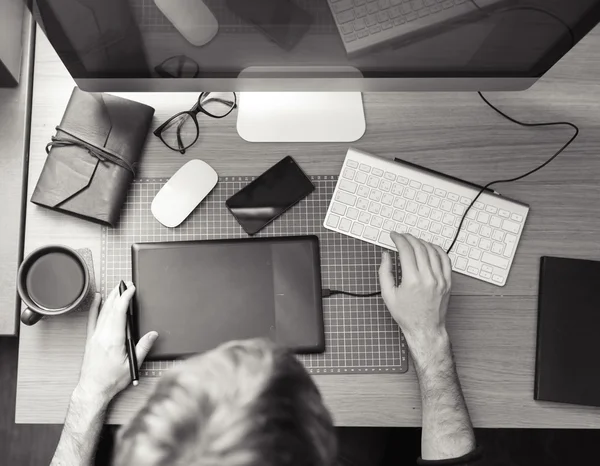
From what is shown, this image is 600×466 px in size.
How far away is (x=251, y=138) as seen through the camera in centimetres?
98

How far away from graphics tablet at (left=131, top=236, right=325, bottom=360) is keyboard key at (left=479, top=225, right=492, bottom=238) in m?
0.28

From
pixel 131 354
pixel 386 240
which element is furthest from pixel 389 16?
pixel 131 354

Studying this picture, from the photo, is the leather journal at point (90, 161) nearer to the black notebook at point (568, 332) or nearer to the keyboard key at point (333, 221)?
the keyboard key at point (333, 221)

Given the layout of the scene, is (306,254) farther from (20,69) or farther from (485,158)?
(20,69)

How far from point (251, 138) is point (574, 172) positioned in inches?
21.7

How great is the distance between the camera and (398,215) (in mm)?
965

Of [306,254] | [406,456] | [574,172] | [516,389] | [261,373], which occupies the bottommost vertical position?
[406,456]

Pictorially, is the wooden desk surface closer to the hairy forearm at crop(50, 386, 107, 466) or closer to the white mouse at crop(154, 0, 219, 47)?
the hairy forearm at crop(50, 386, 107, 466)

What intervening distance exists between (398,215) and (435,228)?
0.06m

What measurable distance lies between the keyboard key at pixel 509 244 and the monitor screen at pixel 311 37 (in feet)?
0.86

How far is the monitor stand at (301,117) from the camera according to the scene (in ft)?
3.21

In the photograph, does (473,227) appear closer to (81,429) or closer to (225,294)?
(225,294)

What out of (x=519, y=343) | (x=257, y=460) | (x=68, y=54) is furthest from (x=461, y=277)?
(x=68, y=54)

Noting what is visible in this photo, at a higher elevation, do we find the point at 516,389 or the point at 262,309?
the point at 262,309
